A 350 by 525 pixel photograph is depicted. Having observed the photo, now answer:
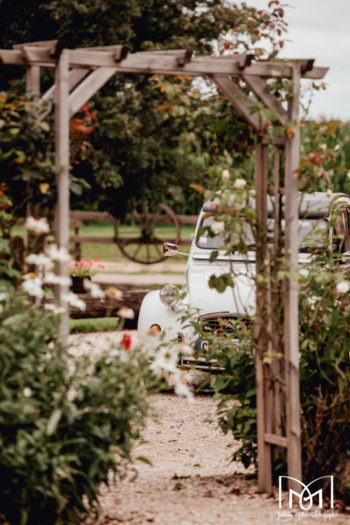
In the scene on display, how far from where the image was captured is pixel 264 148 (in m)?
4.29

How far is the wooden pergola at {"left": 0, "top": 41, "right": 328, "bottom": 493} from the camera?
3844 mm

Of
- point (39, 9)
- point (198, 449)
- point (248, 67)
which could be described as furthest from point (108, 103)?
point (248, 67)

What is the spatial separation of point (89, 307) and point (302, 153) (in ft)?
24.6

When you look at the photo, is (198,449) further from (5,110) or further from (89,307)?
(89,307)

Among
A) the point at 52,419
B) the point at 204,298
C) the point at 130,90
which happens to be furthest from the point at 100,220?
the point at 52,419

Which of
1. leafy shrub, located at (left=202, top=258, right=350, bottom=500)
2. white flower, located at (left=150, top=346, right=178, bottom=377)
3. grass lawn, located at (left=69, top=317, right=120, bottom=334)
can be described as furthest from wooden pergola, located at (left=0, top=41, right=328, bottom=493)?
grass lawn, located at (left=69, top=317, right=120, bottom=334)

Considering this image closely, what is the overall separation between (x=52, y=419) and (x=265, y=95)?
2.01 meters

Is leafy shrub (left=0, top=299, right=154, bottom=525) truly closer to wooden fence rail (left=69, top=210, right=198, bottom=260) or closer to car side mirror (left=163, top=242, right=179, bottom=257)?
car side mirror (left=163, top=242, right=179, bottom=257)

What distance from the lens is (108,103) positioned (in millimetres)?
13227

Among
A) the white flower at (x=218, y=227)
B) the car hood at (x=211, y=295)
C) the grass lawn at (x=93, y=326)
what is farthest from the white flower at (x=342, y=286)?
the grass lawn at (x=93, y=326)

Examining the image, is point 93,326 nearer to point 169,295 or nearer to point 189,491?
point 169,295

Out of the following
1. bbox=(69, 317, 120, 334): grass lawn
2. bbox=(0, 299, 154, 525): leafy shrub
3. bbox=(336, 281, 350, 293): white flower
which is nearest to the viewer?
bbox=(0, 299, 154, 525): leafy shrub

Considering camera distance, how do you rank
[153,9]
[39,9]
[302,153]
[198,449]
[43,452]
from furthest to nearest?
1. [153,9]
2. [39,9]
3. [198,449]
4. [302,153]
5. [43,452]

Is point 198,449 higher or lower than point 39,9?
lower
